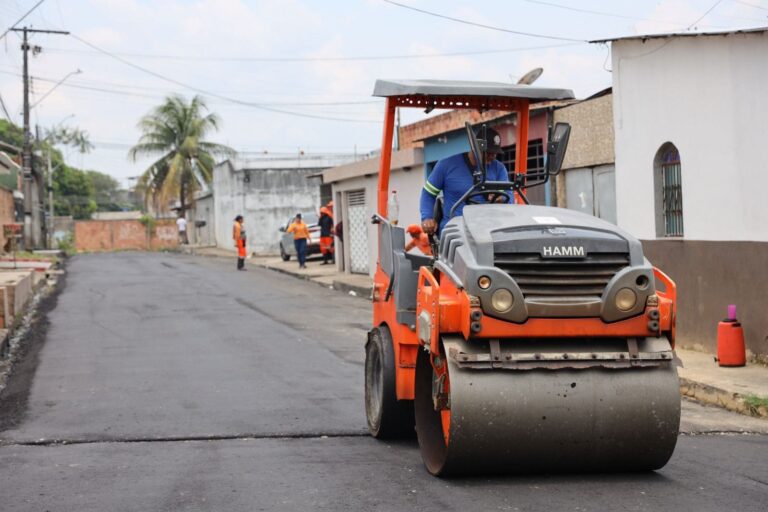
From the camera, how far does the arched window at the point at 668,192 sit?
13836mm

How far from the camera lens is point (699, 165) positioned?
42.9 feet

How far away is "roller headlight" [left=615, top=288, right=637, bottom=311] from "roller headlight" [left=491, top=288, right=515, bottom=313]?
629 mm

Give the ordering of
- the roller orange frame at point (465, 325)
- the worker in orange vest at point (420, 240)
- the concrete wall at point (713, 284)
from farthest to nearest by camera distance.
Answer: the concrete wall at point (713, 284)
the worker in orange vest at point (420, 240)
the roller orange frame at point (465, 325)

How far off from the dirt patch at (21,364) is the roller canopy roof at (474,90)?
14.7 feet

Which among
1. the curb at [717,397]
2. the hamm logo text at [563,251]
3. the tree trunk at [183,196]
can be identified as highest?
the tree trunk at [183,196]

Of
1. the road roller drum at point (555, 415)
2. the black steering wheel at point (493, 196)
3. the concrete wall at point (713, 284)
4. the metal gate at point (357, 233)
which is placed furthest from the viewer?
the metal gate at point (357, 233)

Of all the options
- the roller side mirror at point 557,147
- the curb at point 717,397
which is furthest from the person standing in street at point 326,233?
the roller side mirror at point 557,147

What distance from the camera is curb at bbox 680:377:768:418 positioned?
32.0ft

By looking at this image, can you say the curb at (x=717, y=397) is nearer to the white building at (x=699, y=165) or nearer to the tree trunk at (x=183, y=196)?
the white building at (x=699, y=165)

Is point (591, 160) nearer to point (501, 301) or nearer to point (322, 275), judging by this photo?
point (501, 301)

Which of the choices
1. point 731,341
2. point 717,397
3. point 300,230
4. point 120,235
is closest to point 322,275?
point 300,230

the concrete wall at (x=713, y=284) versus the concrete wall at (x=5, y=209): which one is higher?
the concrete wall at (x=5, y=209)

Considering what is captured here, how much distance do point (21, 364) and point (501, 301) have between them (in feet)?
30.4

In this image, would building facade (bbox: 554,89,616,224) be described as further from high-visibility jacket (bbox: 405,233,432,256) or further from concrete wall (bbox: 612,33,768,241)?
high-visibility jacket (bbox: 405,233,432,256)
